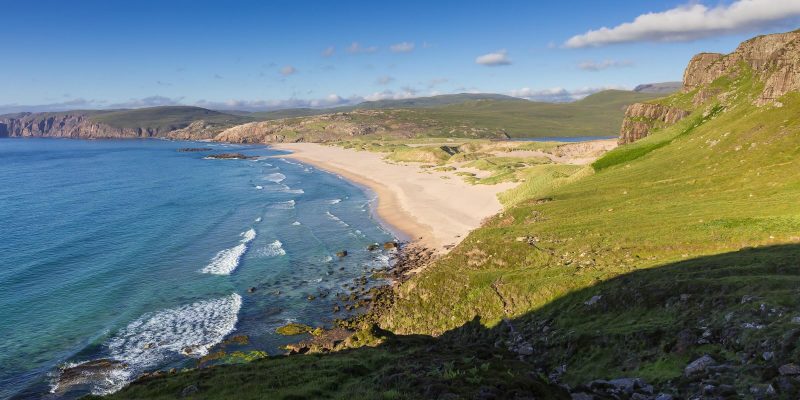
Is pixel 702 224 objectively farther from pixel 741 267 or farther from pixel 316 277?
pixel 316 277

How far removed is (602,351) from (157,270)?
56431 mm

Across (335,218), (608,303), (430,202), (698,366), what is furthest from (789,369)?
(430,202)

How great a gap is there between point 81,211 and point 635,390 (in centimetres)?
10374

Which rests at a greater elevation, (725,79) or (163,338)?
(725,79)

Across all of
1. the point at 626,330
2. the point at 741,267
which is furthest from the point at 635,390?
the point at 741,267

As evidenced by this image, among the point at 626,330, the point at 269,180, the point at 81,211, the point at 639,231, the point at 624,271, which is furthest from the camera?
the point at 269,180

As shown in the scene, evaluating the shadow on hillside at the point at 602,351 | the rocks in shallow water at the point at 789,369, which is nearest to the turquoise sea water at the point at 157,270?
the shadow on hillside at the point at 602,351

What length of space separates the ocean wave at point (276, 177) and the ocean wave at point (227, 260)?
70.3 meters

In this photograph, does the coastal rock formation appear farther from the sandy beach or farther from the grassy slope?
the sandy beach

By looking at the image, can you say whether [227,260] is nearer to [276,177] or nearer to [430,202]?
[430,202]

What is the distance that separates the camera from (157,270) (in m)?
58.4

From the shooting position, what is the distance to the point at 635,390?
638 inches

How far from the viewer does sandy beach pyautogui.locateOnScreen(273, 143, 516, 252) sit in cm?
7275

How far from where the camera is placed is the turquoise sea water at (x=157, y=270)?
128 feet
